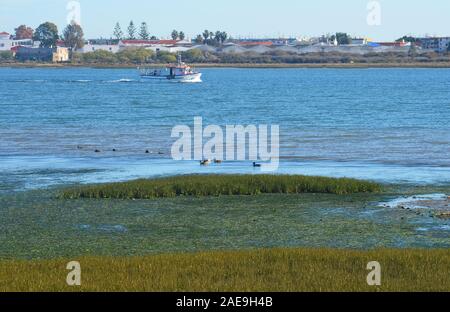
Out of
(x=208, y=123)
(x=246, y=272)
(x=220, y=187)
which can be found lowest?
(x=208, y=123)

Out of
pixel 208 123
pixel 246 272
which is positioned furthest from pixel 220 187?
pixel 208 123

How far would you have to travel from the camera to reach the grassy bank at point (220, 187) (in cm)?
3750

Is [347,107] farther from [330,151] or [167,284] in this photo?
[167,284]

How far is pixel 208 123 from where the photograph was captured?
92.8m

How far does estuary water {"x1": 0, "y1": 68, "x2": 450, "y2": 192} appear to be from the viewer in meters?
48.3

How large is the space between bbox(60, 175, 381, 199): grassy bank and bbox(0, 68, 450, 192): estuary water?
13.7 feet

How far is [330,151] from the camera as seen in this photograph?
2409 inches

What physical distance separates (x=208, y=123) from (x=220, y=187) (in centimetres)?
5459

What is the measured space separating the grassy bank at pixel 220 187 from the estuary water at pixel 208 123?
418cm

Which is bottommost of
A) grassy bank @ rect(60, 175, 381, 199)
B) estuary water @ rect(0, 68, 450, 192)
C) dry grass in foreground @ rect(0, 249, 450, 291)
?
estuary water @ rect(0, 68, 450, 192)

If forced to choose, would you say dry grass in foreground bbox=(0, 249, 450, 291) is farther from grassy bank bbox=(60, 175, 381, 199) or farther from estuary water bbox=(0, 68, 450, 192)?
estuary water bbox=(0, 68, 450, 192)

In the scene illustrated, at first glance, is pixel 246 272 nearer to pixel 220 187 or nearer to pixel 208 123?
pixel 220 187

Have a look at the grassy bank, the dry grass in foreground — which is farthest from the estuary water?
the dry grass in foreground

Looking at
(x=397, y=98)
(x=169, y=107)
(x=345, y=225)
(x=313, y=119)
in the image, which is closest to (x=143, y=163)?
(x=345, y=225)
